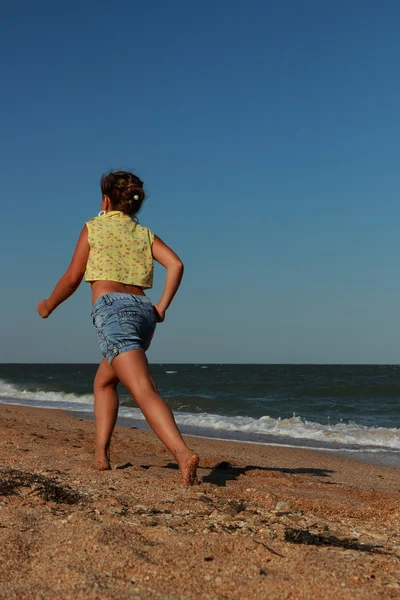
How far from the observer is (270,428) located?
12.3 metres

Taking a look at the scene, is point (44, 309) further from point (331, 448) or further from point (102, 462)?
point (331, 448)

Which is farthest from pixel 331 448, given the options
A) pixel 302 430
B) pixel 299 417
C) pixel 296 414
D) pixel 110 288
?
pixel 296 414

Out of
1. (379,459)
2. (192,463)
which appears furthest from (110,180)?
(379,459)

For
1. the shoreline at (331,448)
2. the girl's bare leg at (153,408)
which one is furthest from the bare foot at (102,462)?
the shoreline at (331,448)

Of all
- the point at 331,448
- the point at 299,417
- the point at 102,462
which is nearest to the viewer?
the point at 102,462

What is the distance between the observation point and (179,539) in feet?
7.51

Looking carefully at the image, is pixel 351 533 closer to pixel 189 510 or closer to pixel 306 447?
pixel 189 510

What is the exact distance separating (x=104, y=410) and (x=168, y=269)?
105cm

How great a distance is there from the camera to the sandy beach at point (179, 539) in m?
1.87

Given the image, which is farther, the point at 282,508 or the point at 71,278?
the point at 71,278

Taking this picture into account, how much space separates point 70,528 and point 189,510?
0.60 metres

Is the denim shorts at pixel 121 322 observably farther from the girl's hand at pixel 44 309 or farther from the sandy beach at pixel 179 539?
the sandy beach at pixel 179 539

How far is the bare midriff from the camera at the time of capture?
3516 mm

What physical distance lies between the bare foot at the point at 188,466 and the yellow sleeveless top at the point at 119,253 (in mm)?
1005
